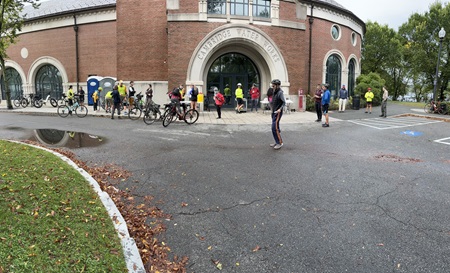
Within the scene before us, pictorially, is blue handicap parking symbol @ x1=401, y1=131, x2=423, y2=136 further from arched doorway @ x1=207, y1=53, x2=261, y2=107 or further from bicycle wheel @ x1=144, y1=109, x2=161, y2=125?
arched doorway @ x1=207, y1=53, x2=261, y2=107

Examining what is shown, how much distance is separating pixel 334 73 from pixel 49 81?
26671 millimetres

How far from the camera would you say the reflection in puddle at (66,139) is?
379 inches

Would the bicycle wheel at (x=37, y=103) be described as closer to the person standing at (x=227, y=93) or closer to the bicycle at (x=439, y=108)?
the person standing at (x=227, y=93)

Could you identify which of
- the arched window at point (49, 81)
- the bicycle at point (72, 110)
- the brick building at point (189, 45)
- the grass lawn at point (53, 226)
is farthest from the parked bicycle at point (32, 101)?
the grass lawn at point (53, 226)

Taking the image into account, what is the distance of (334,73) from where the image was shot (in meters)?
27.9

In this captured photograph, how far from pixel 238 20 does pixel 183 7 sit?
11.4ft

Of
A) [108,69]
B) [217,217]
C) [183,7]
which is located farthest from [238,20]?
[217,217]

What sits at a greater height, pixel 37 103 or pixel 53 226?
pixel 37 103

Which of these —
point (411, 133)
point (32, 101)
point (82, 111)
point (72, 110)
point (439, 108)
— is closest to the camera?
point (411, 133)

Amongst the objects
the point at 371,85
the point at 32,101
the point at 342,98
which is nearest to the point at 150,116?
the point at 342,98

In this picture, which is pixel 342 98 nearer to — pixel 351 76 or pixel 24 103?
pixel 351 76

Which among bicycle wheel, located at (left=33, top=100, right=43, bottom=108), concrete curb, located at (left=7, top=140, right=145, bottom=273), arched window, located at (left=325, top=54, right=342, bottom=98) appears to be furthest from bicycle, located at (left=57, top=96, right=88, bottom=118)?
arched window, located at (left=325, top=54, right=342, bottom=98)

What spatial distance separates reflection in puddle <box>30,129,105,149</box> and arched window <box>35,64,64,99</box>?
19958mm

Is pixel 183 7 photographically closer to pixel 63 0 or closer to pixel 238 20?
pixel 238 20
